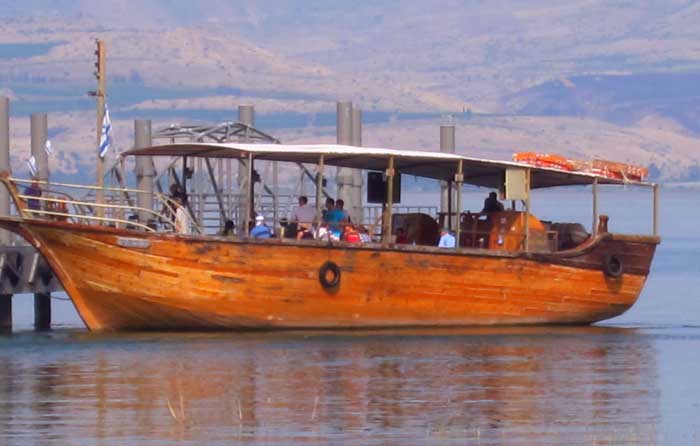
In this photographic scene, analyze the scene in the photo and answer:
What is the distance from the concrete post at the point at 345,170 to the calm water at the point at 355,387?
8.58 metres

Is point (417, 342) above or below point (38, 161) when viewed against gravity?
below

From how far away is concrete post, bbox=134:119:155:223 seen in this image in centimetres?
3644

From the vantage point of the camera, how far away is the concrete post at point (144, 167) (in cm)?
3644

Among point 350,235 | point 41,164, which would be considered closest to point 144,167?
point 41,164

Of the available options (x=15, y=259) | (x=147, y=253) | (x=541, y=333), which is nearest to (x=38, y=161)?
(x=15, y=259)

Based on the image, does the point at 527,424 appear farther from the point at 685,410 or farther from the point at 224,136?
the point at 224,136

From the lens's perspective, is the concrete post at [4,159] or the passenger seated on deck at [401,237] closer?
the passenger seated on deck at [401,237]

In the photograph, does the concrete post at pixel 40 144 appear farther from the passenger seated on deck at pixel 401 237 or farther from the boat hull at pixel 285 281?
the passenger seated on deck at pixel 401 237

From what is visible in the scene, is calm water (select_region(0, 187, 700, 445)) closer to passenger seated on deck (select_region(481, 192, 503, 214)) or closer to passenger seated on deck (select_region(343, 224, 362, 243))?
passenger seated on deck (select_region(343, 224, 362, 243))

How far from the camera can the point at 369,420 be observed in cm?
2183

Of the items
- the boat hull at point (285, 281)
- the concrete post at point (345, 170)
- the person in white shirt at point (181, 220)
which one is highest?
the concrete post at point (345, 170)

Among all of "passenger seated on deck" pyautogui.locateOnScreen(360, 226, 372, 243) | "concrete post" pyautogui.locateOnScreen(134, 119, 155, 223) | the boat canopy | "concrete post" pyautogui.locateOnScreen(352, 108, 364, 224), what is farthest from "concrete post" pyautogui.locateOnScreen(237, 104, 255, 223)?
"passenger seated on deck" pyautogui.locateOnScreen(360, 226, 372, 243)

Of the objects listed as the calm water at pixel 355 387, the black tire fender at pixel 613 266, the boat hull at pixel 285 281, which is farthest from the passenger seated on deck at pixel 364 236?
the black tire fender at pixel 613 266

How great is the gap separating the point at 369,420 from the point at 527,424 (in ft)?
5.50
